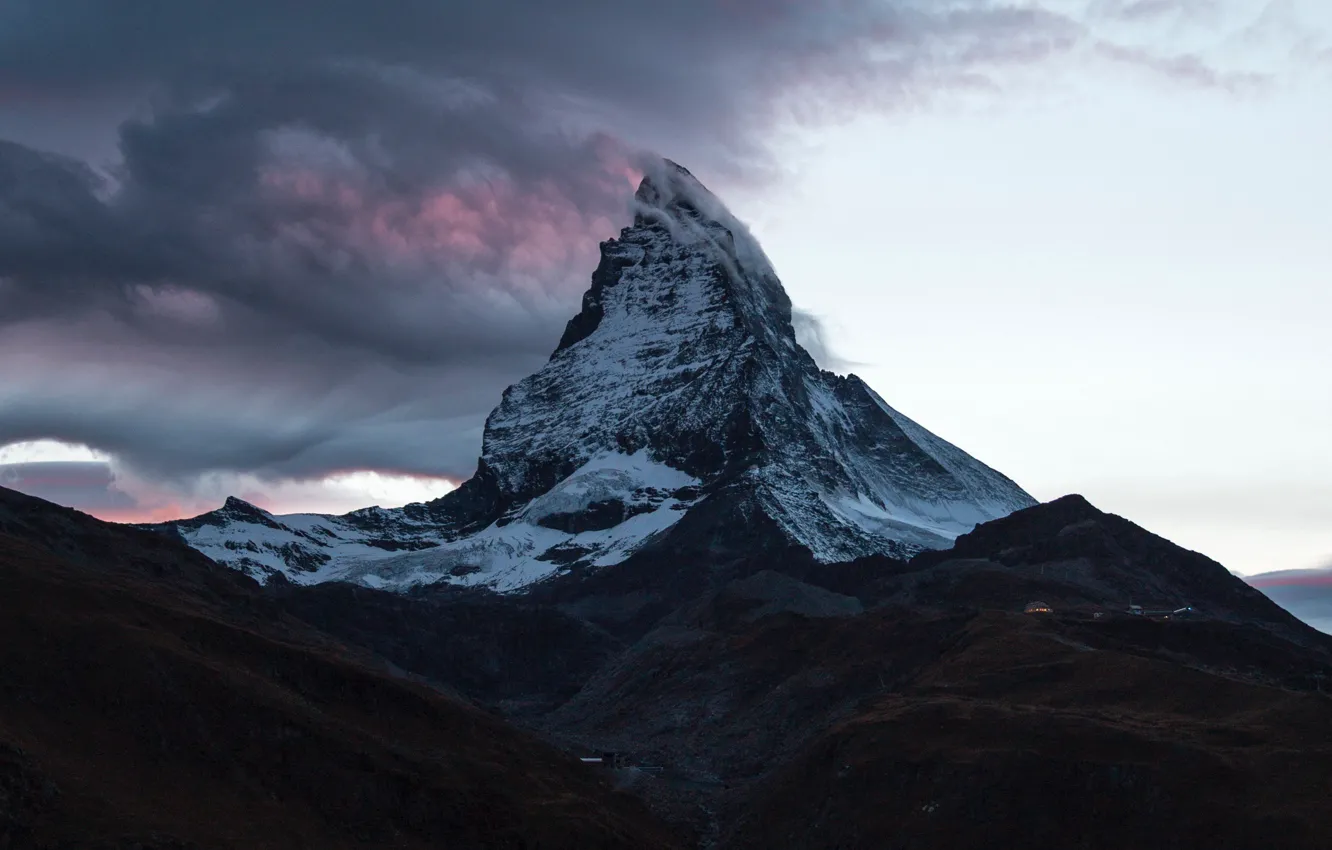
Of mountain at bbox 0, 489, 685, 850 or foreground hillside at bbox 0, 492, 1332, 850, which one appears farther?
foreground hillside at bbox 0, 492, 1332, 850

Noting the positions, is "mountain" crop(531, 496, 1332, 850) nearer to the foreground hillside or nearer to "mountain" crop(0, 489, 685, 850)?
the foreground hillside

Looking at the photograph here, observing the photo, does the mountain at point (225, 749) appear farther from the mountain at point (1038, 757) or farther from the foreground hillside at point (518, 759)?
the mountain at point (1038, 757)

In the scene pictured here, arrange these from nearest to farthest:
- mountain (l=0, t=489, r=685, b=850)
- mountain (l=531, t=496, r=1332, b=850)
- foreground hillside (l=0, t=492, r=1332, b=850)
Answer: mountain (l=0, t=489, r=685, b=850) → foreground hillside (l=0, t=492, r=1332, b=850) → mountain (l=531, t=496, r=1332, b=850)

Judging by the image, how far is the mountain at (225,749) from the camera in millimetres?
95625

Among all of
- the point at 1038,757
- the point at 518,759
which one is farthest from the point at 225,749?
the point at 1038,757

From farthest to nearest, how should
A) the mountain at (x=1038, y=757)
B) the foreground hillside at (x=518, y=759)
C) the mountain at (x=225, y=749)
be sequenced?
the mountain at (x=1038, y=757) < the foreground hillside at (x=518, y=759) < the mountain at (x=225, y=749)

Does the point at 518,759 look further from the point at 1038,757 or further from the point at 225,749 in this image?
the point at 1038,757

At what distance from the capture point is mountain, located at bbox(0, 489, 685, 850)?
95.6m

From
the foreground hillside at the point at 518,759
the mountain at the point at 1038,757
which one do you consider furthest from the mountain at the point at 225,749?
the mountain at the point at 1038,757

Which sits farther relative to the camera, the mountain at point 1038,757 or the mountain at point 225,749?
the mountain at point 1038,757

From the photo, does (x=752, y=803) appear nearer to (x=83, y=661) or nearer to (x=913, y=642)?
(x=913, y=642)

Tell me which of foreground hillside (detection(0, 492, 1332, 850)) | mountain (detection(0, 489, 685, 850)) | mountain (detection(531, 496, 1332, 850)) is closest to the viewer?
mountain (detection(0, 489, 685, 850))

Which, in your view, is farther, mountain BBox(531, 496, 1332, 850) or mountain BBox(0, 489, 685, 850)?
mountain BBox(531, 496, 1332, 850)

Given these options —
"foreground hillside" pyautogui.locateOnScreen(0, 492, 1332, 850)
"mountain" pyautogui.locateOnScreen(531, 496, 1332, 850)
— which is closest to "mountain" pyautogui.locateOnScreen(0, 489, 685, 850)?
"foreground hillside" pyautogui.locateOnScreen(0, 492, 1332, 850)
